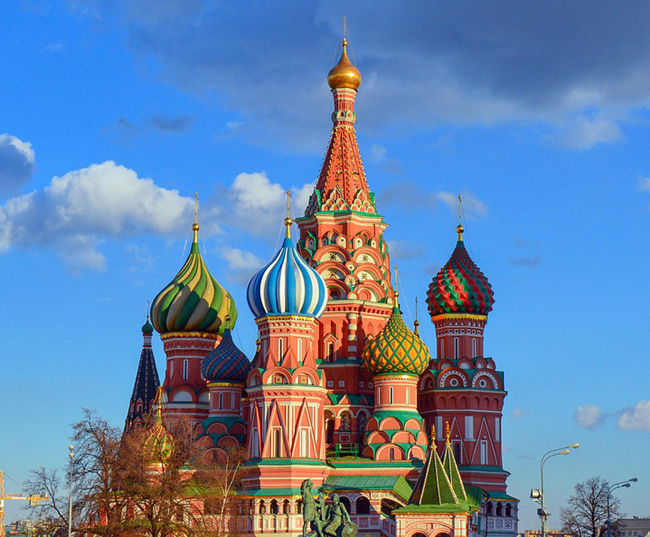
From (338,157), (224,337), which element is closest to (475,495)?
(224,337)

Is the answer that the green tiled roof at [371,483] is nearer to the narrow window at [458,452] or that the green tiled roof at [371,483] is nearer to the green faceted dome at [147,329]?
the narrow window at [458,452]

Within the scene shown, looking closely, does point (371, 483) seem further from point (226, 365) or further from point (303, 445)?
point (226, 365)

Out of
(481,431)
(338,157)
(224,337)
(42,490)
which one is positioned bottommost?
(42,490)

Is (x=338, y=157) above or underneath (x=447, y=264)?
above

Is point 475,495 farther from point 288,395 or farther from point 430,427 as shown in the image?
point 288,395

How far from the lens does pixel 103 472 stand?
46750mm

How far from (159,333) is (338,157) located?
36.5 feet

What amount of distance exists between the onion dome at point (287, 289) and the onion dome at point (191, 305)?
19.9 feet

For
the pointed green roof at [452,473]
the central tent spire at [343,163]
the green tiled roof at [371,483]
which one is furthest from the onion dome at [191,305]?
the pointed green roof at [452,473]

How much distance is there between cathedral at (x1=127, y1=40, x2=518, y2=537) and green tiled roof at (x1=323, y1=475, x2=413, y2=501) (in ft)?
0.23

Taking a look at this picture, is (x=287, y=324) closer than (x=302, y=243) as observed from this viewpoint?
Yes

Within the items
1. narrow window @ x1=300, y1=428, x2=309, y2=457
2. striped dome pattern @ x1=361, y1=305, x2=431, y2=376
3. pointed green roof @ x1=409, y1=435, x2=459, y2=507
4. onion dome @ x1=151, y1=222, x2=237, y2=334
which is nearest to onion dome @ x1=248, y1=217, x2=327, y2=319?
striped dome pattern @ x1=361, y1=305, x2=431, y2=376

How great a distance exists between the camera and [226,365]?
181ft

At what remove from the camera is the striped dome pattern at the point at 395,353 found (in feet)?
174
